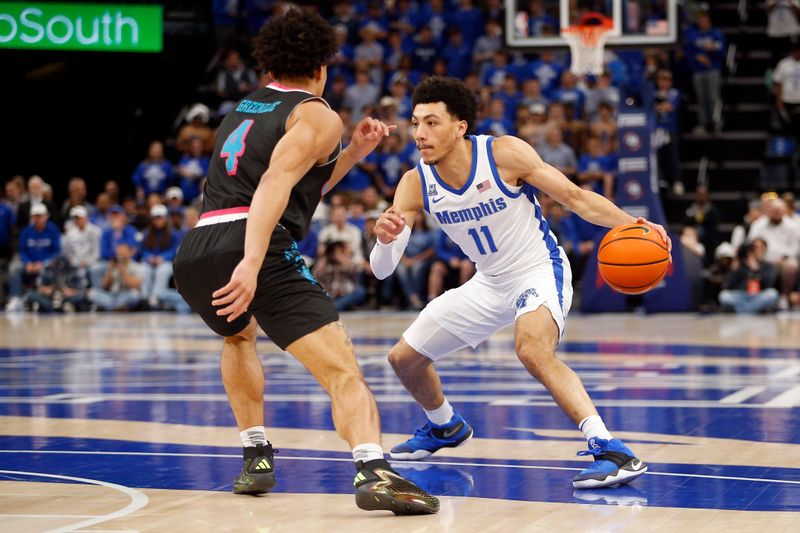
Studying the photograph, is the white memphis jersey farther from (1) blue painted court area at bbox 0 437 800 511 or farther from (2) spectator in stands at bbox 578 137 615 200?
(2) spectator in stands at bbox 578 137 615 200

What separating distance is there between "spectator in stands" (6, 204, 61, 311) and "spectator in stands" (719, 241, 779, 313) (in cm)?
965

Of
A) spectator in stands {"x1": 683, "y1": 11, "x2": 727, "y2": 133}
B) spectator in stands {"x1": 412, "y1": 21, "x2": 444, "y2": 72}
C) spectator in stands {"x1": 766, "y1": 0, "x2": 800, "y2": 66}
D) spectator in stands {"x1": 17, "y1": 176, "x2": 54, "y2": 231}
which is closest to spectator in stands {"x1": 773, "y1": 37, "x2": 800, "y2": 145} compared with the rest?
spectator in stands {"x1": 683, "y1": 11, "x2": 727, "y2": 133}

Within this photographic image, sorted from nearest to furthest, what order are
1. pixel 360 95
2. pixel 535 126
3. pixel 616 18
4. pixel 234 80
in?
pixel 616 18, pixel 535 126, pixel 360 95, pixel 234 80

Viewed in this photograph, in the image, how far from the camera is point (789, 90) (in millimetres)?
20000

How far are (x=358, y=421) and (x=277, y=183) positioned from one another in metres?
1.00

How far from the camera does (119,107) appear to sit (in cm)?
2255

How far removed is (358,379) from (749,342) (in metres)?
8.37

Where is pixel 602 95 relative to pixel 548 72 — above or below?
below

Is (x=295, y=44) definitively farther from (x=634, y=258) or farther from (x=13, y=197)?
(x=13, y=197)

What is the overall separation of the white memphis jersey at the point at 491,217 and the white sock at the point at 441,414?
2.36 feet

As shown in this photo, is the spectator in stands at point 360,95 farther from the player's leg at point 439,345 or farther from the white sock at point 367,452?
the white sock at point 367,452

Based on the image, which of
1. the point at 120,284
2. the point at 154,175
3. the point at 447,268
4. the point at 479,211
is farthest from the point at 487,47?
the point at 479,211

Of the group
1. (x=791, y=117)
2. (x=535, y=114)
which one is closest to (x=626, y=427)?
(x=535, y=114)

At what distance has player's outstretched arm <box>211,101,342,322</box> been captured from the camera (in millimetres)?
5027
